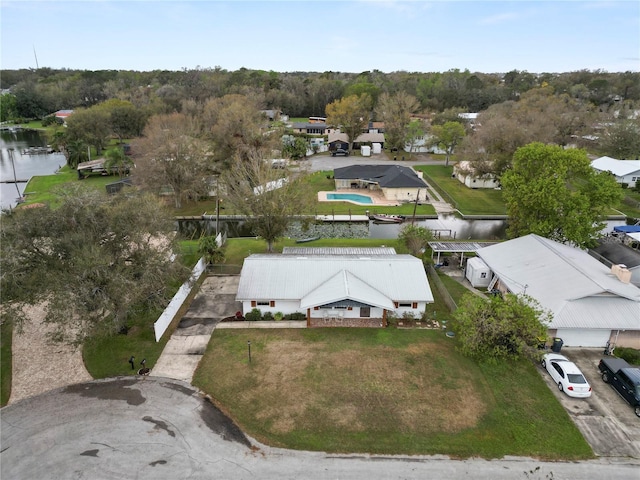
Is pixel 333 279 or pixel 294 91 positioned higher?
pixel 294 91

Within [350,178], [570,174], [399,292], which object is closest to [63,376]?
[399,292]

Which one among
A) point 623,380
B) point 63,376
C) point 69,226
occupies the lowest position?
point 63,376

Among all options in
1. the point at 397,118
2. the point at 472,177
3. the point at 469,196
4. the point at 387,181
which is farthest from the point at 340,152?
the point at 469,196

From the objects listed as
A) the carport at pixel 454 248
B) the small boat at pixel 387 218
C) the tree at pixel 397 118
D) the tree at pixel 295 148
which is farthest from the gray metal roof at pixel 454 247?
the tree at pixel 397 118

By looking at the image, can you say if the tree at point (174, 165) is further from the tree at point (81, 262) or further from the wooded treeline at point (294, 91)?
the wooded treeline at point (294, 91)

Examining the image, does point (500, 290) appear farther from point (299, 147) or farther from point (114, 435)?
point (299, 147)

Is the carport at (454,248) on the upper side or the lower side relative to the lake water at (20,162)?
upper

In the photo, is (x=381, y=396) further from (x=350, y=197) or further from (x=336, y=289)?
(x=350, y=197)
